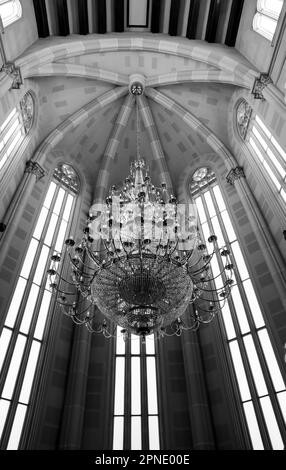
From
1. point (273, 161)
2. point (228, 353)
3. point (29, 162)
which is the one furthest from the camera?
point (29, 162)

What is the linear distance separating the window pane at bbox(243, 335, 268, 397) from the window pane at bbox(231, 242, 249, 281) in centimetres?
203

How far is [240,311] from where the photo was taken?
10812 mm

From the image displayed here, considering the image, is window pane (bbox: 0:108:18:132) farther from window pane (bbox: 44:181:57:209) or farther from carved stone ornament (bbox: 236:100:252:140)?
carved stone ornament (bbox: 236:100:252:140)

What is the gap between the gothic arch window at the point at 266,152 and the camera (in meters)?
10.9

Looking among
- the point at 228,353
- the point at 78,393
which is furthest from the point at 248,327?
the point at 78,393

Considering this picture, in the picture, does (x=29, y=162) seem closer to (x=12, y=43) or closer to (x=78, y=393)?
(x=12, y=43)

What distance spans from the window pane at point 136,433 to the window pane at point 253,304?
4142 millimetres

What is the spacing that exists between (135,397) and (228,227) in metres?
6.44

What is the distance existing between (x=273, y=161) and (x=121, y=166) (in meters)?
7.41

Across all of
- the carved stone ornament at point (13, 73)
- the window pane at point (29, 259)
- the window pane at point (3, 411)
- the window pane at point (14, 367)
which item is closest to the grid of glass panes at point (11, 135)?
the carved stone ornament at point (13, 73)

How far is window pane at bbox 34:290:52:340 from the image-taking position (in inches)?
410

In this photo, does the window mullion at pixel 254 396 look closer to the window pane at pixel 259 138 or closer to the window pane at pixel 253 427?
the window pane at pixel 253 427

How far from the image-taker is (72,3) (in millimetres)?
11797

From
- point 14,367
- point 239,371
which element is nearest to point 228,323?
point 239,371
